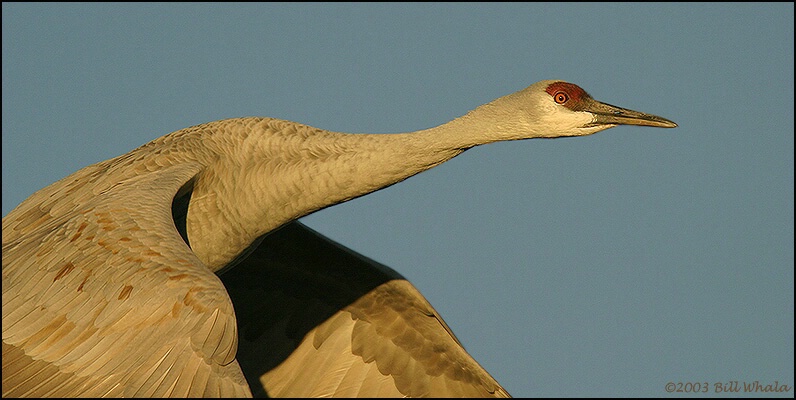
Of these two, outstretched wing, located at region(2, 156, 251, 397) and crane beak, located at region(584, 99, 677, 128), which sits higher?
crane beak, located at region(584, 99, 677, 128)

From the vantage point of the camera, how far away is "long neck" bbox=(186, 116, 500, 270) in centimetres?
898

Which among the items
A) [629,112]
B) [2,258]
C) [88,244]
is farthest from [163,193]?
[629,112]

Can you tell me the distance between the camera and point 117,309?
755cm

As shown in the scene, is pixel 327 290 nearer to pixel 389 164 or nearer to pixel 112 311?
pixel 389 164

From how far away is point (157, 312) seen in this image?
7.37 m

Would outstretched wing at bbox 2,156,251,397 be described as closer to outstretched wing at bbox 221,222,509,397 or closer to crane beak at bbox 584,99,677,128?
outstretched wing at bbox 221,222,509,397

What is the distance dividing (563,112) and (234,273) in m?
3.46

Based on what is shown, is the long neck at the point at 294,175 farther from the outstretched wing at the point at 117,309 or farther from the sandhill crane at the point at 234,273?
the outstretched wing at the point at 117,309

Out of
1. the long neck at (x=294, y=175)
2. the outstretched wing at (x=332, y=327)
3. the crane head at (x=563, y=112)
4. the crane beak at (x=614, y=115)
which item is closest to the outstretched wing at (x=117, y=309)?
the long neck at (x=294, y=175)

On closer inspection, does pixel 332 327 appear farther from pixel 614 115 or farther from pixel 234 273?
pixel 614 115

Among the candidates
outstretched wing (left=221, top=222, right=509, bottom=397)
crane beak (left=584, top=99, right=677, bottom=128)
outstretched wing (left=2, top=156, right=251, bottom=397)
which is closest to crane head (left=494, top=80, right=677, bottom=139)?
crane beak (left=584, top=99, right=677, bottom=128)

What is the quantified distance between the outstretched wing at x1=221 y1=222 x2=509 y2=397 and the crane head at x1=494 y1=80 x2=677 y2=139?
1.96 metres

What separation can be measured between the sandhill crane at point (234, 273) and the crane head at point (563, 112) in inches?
0.4

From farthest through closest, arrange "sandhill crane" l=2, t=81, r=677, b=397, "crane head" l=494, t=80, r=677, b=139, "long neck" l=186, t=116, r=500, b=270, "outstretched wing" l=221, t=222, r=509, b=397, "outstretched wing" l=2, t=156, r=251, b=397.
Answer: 1. "outstretched wing" l=221, t=222, r=509, b=397
2. "crane head" l=494, t=80, r=677, b=139
3. "long neck" l=186, t=116, r=500, b=270
4. "sandhill crane" l=2, t=81, r=677, b=397
5. "outstretched wing" l=2, t=156, r=251, b=397
